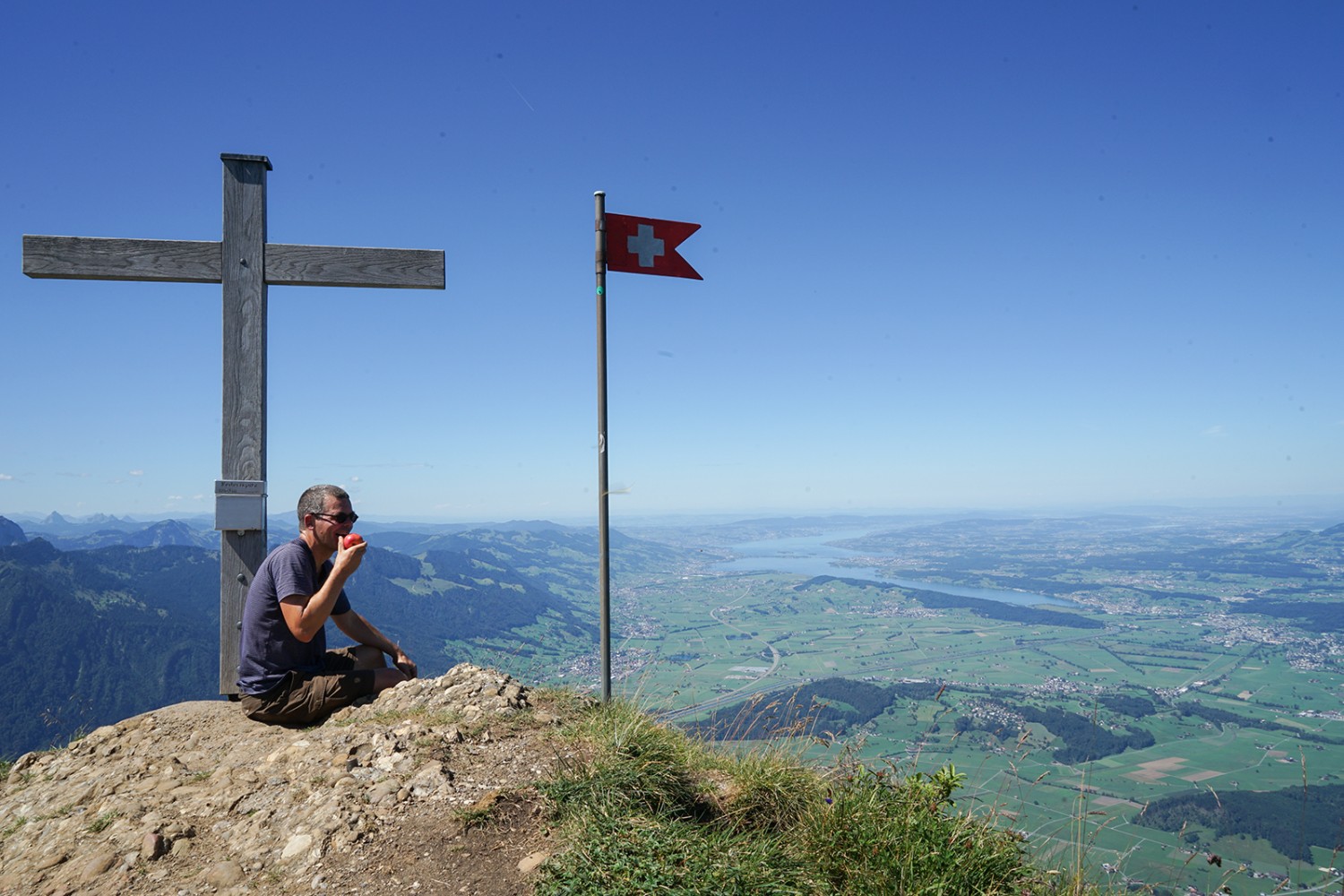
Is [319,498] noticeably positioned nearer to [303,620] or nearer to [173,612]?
[303,620]

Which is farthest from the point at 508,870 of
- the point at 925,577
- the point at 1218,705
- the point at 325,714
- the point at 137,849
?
the point at 925,577

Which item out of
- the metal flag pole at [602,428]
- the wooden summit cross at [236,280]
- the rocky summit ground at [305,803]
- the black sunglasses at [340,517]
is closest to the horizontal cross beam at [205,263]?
the wooden summit cross at [236,280]

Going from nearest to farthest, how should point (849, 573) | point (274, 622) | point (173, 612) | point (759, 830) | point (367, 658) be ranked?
point (759, 830) → point (274, 622) → point (367, 658) → point (173, 612) → point (849, 573)

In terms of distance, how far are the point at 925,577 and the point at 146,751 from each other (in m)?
158

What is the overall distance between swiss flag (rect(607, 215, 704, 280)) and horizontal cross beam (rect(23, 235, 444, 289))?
173cm

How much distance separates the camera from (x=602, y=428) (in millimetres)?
4691

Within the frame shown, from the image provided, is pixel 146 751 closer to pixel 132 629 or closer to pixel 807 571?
pixel 132 629

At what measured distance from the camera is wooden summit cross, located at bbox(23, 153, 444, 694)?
208 inches

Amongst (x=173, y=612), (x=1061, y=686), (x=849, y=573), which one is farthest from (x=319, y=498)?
(x=849, y=573)

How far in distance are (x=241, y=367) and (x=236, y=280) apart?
70 centimetres

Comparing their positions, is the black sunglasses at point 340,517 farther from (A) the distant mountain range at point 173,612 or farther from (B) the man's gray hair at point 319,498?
(A) the distant mountain range at point 173,612

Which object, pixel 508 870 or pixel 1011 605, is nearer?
pixel 508 870

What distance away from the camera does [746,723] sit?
184 inches

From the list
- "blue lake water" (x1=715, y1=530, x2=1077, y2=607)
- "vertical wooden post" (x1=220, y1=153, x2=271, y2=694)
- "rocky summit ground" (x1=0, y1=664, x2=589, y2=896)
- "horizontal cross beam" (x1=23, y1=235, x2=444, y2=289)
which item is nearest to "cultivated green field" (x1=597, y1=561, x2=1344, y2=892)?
"rocky summit ground" (x1=0, y1=664, x2=589, y2=896)
